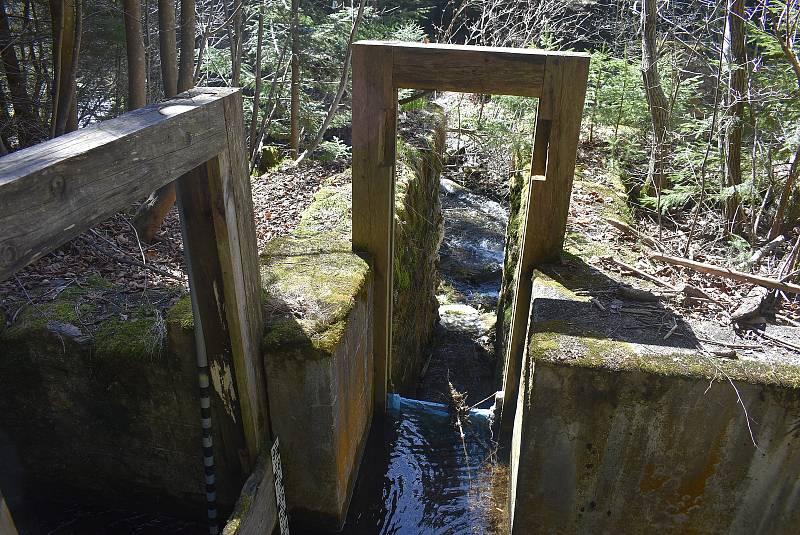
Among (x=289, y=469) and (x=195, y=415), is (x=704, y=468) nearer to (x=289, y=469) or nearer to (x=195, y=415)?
(x=289, y=469)

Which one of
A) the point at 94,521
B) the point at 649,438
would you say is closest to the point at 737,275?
the point at 649,438

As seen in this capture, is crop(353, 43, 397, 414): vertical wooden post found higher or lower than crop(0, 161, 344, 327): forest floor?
higher

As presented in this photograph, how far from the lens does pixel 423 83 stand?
4582mm

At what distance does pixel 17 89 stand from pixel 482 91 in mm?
5050

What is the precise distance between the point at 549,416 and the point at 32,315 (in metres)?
3.68

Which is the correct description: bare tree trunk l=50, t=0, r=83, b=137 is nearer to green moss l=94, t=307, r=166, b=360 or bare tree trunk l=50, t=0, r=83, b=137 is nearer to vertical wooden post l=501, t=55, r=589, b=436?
green moss l=94, t=307, r=166, b=360

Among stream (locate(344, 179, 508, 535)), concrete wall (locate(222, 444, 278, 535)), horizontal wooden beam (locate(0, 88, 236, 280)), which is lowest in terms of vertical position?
stream (locate(344, 179, 508, 535))

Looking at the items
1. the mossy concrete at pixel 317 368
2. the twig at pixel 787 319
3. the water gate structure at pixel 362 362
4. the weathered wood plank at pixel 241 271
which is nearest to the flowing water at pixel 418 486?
the mossy concrete at pixel 317 368

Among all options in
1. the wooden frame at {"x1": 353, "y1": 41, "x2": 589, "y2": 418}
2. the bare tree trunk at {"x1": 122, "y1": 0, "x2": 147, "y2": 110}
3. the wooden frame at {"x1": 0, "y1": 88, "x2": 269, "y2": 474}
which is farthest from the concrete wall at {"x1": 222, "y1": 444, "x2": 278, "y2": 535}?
the bare tree trunk at {"x1": 122, "y1": 0, "x2": 147, "y2": 110}

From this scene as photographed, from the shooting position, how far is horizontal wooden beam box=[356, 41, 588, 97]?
14.5 ft

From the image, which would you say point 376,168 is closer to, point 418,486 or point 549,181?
point 549,181

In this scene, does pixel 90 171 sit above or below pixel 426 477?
above

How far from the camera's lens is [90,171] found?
2168 mm

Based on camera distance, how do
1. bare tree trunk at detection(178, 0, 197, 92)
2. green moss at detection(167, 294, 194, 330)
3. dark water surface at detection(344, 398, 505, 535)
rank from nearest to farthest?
green moss at detection(167, 294, 194, 330) < dark water surface at detection(344, 398, 505, 535) < bare tree trunk at detection(178, 0, 197, 92)
